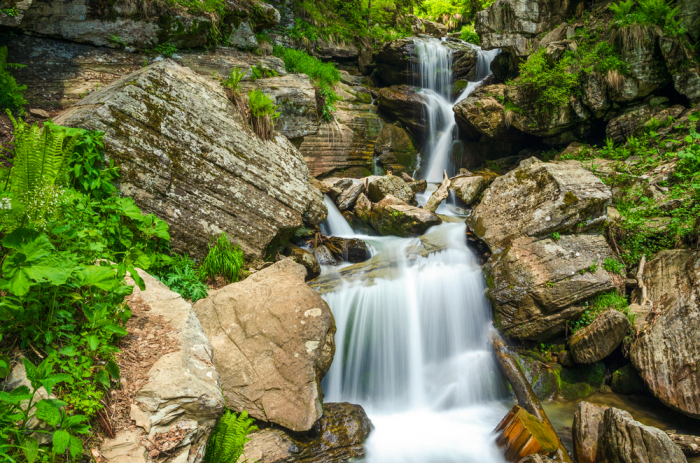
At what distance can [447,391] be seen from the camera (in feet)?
17.7

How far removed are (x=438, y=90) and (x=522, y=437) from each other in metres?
13.6

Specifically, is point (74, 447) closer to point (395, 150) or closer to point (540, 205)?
point (540, 205)

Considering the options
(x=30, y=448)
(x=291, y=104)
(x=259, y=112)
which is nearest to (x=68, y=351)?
(x=30, y=448)

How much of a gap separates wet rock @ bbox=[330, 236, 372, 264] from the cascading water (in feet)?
0.84

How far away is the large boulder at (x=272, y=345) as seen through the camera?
3879 millimetres

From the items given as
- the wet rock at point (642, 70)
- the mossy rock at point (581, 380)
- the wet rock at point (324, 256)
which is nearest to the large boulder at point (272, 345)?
the wet rock at point (324, 256)

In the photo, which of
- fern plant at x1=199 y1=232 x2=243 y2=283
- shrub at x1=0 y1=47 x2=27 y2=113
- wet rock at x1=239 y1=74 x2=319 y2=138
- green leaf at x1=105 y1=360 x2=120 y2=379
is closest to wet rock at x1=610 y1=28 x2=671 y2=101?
wet rock at x1=239 y1=74 x2=319 y2=138

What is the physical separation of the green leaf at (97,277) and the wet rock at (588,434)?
16.6ft

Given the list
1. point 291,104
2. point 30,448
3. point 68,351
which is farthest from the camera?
point 291,104

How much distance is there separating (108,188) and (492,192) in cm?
684

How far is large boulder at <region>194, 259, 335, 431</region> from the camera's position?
3.88m

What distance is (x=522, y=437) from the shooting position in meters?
4.02

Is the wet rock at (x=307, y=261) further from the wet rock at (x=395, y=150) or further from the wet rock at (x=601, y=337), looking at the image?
the wet rock at (x=395, y=150)

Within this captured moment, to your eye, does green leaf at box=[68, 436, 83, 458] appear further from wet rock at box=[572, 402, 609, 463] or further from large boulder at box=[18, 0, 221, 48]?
large boulder at box=[18, 0, 221, 48]
